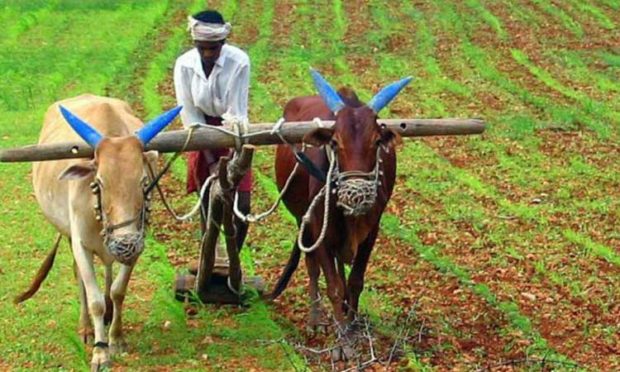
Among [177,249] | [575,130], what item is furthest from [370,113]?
[575,130]

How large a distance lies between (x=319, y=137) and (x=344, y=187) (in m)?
0.43

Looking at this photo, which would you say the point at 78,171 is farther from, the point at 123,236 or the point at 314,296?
the point at 314,296

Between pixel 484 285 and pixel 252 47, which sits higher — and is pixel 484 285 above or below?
above

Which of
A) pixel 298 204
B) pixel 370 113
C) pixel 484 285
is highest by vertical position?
pixel 370 113

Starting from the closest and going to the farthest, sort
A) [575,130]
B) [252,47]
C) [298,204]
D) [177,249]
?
1. [298,204]
2. [177,249]
3. [575,130]
4. [252,47]

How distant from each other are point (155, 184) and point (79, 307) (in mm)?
1736

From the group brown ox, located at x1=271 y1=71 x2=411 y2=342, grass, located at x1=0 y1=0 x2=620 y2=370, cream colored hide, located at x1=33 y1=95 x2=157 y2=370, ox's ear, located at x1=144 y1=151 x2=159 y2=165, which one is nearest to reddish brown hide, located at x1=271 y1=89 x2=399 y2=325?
brown ox, located at x1=271 y1=71 x2=411 y2=342

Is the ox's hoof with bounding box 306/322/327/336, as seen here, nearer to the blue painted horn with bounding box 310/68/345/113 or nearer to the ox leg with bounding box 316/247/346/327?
the ox leg with bounding box 316/247/346/327

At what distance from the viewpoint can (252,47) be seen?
64.5 ft

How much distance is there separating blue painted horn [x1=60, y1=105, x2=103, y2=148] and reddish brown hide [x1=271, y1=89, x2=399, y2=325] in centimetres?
122

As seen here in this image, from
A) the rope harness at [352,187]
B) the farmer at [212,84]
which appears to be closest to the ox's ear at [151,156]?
the farmer at [212,84]

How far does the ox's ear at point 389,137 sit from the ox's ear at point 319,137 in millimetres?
295

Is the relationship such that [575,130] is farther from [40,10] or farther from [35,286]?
[40,10]

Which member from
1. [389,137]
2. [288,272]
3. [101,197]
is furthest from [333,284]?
[101,197]
